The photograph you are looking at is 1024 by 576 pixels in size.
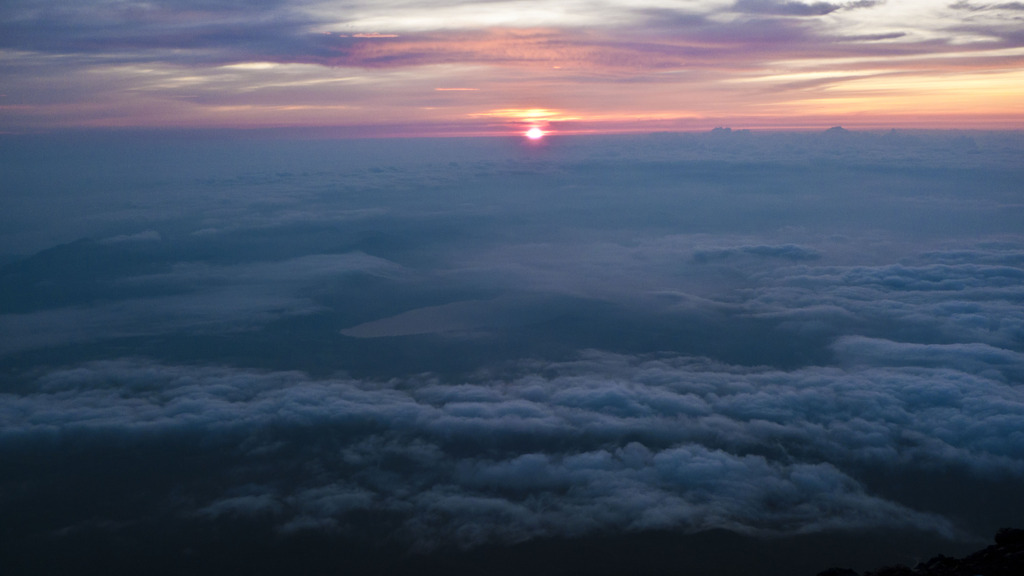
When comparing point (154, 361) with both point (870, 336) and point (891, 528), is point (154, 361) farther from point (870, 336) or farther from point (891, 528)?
point (870, 336)

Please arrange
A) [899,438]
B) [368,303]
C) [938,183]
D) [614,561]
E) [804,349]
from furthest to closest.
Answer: [938,183]
[368,303]
[804,349]
[899,438]
[614,561]

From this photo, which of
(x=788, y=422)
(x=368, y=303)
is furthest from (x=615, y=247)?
(x=788, y=422)

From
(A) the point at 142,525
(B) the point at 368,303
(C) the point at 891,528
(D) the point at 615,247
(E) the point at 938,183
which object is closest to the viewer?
(C) the point at 891,528

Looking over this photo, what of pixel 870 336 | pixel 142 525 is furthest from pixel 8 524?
pixel 870 336

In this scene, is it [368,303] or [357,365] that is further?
[368,303]

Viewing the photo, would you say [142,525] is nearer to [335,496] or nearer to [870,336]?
[335,496]

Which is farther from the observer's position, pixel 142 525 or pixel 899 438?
pixel 899 438
